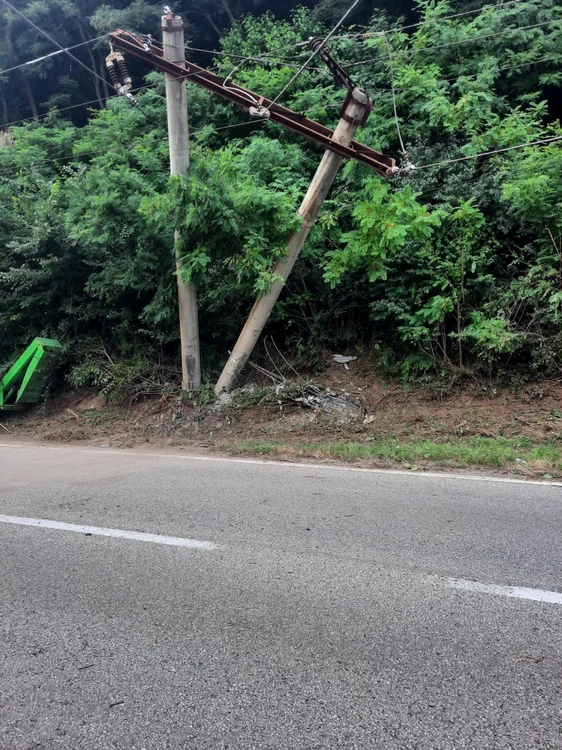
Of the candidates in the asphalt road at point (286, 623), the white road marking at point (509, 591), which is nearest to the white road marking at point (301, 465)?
the asphalt road at point (286, 623)

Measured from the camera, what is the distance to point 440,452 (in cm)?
786

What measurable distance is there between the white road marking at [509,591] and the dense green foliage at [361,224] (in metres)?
6.47

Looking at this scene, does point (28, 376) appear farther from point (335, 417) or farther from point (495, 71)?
point (495, 71)

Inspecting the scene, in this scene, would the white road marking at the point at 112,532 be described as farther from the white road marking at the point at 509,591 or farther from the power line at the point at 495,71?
the power line at the point at 495,71

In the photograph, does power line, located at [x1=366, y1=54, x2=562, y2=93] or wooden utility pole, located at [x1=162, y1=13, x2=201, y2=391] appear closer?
wooden utility pole, located at [x1=162, y1=13, x2=201, y2=391]

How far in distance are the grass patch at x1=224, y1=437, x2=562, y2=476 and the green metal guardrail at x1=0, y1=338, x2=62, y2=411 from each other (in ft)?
20.2

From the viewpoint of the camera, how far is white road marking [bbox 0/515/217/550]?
468cm

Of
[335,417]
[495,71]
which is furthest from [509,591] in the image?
[495,71]

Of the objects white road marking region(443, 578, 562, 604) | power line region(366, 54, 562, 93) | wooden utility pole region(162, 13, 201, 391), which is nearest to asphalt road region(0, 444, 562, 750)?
white road marking region(443, 578, 562, 604)

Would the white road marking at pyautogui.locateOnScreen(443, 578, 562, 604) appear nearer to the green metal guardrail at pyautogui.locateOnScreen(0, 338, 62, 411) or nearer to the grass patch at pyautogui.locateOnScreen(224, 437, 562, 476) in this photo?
the grass patch at pyautogui.locateOnScreen(224, 437, 562, 476)

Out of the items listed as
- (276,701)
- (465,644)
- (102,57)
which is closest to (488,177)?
(465,644)

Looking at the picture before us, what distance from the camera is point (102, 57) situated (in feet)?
83.0

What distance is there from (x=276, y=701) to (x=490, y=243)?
976 cm

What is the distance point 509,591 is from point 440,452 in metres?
4.29
